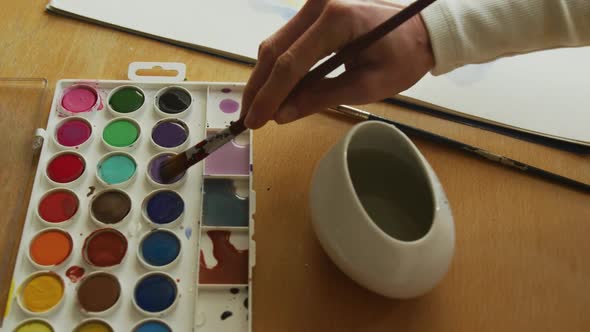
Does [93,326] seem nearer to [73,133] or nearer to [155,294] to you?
[155,294]

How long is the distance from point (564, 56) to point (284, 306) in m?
0.53

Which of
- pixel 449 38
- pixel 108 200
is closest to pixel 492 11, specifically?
pixel 449 38

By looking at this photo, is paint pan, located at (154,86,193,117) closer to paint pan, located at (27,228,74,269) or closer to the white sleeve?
paint pan, located at (27,228,74,269)

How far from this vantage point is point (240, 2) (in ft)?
2.44

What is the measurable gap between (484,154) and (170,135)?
38 cm

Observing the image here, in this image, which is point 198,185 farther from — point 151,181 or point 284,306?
point 284,306

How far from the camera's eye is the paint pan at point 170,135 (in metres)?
0.61

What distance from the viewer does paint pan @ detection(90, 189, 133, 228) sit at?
560mm

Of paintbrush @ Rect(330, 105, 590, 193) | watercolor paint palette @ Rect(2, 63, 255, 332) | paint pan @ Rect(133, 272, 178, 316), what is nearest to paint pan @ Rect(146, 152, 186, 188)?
watercolor paint palette @ Rect(2, 63, 255, 332)

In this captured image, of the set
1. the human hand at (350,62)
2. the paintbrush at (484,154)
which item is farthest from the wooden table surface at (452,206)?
the human hand at (350,62)

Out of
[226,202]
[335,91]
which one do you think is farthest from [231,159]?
[335,91]

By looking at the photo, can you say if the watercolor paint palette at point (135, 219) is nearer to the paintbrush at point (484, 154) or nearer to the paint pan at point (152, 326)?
the paint pan at point (152, 326)

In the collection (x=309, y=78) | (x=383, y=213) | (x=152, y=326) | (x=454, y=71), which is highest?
(x=454, y=71)

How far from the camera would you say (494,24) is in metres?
0.54
